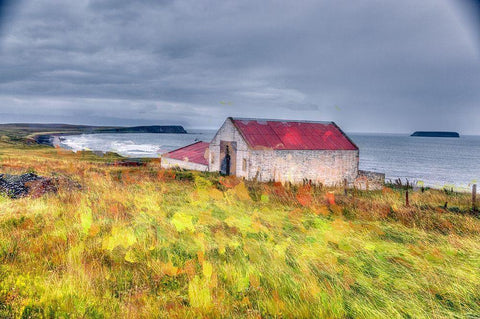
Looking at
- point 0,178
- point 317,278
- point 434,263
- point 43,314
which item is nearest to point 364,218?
point 434,263

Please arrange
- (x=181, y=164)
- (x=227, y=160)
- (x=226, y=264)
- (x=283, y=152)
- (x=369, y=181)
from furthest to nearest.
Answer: (x=181, y=164) → (x=369, y=181) → (x=227, y=160) → (x=283, y=152) → (x=226, y=264)

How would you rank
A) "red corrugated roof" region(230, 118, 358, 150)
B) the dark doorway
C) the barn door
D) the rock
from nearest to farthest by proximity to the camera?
1. the rock
2. "red corrugated roof" region(230, 118, 358, 150)
3. the barn door
4. the dark doorway

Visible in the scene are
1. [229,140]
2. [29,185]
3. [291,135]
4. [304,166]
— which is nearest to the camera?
[29,185]

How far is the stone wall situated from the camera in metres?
29.0

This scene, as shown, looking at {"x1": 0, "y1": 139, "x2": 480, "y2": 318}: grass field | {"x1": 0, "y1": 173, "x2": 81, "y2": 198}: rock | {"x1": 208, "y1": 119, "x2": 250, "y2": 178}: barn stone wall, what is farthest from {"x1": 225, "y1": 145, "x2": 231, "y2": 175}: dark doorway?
{"x1": 0, "y1": 139, "x2": 480, "y2": 318}: grass field

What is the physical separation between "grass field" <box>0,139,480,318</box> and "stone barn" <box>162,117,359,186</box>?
15404mm

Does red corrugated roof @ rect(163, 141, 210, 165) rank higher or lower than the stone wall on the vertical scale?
higher

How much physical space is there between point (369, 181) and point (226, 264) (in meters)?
26.8

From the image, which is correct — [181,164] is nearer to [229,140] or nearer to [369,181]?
[229,140]

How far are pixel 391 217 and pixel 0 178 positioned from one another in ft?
44.9

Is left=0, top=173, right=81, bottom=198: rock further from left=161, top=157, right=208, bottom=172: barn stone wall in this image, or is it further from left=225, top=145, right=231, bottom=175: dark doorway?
left=161, top=157, right=208, bottom=172: barn stone wall

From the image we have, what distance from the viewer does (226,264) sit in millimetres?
5273

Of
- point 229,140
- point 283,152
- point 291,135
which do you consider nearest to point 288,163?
point 283,152

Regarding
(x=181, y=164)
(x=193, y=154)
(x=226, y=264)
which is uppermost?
(x=193, y=154)
